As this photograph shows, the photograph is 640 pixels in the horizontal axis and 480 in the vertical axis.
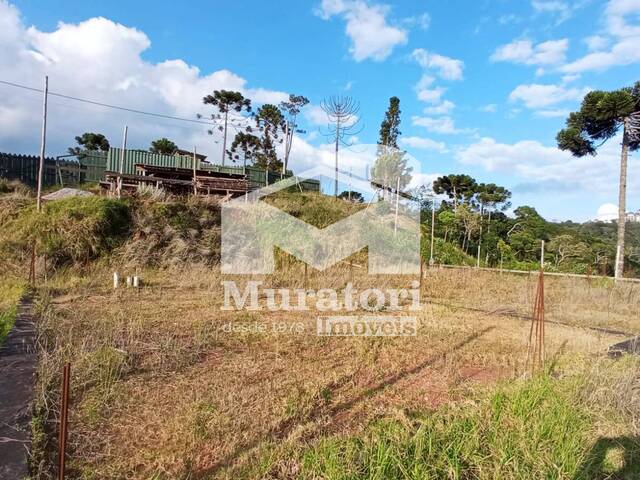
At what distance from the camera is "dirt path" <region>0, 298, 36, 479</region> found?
1.95 m

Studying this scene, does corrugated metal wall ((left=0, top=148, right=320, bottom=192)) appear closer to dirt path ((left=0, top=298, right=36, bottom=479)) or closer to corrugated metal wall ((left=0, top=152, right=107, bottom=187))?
corrugated metal wall ((left=0, top=152, right=107, bottom=187))

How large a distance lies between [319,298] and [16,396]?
229 inches

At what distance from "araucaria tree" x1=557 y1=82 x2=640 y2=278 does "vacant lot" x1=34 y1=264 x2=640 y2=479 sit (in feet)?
30.9

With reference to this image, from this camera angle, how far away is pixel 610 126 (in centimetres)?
1276

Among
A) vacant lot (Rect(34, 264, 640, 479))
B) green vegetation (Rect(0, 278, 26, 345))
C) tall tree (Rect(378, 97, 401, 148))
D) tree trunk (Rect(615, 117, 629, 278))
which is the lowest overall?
vacant lot (Rect(34, 264, 640, 479))

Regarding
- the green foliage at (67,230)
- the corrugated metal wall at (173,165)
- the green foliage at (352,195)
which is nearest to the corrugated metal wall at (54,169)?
the corrugated metal wall at (173,165)

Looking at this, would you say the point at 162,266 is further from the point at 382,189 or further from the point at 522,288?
the point at 382,189

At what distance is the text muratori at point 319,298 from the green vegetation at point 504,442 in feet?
12.8

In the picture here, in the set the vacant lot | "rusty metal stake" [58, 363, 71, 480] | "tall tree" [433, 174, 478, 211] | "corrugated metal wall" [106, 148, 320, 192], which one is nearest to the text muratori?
the vacant lot

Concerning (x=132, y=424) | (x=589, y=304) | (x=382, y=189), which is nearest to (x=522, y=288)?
(x=589, y=304)

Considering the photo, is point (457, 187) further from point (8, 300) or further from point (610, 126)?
point (8, 300)

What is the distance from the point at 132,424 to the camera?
2576mm

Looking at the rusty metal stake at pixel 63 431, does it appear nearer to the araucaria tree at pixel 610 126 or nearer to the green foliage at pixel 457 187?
the araucaria tree at pixel 610 126

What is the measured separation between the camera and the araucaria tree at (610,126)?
12.0 meters
